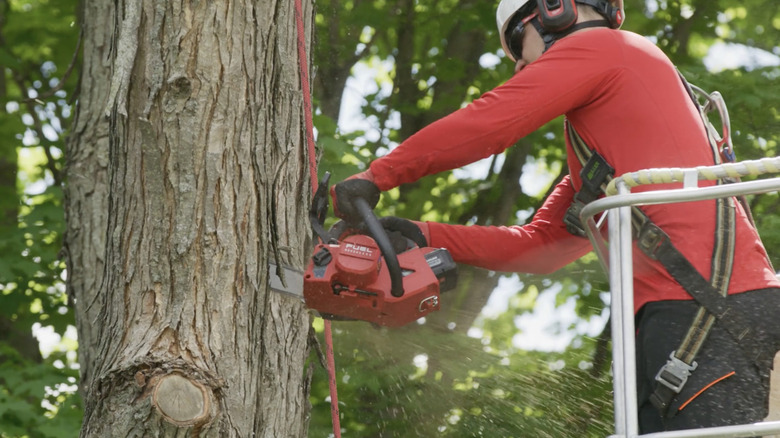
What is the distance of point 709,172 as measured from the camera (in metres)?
2.07

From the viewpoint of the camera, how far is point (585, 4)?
2826 mm

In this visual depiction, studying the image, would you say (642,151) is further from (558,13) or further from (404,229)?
(404,229)

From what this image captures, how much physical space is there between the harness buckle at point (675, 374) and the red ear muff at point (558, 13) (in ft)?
3.87

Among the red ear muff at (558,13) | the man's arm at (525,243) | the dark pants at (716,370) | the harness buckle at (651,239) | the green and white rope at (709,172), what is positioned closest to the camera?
the green and white rope at (709,172)

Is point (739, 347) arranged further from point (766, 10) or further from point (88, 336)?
point (766, 10)

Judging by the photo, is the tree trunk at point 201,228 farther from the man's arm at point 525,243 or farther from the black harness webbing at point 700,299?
the black harness webbing at point 700,299

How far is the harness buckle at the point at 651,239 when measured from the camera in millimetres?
2393

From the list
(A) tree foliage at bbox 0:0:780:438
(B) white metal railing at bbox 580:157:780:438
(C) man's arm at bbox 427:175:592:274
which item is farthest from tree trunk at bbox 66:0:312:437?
(A) tree foliage at bbox 0:0:780:438

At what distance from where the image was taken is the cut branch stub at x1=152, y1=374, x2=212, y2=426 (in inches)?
92.7

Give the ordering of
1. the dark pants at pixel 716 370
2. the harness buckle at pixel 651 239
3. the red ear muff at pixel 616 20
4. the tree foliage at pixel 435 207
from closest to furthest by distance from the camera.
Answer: the dark pants at pixel 716 370, the harness buckle at pixel 651 239, the red ear muff at pixel 616 20, the tree foliage at pixel 435 207

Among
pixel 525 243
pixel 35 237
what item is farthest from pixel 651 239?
pixel 35 237

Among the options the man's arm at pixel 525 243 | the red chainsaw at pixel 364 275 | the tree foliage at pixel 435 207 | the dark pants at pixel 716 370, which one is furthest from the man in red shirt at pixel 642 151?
the tree foliage at pixel 435 207

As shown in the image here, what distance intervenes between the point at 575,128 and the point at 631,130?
0.74ft

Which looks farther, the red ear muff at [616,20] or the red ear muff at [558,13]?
the red ear muff at [616,20]
